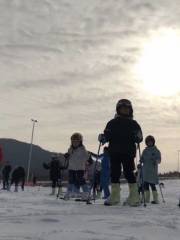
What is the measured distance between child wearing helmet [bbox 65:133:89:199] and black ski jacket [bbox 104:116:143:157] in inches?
136

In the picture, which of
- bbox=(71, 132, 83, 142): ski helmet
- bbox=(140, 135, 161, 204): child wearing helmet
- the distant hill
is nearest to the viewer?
bbox=(140, 135, 161, 204): child wearing helmet

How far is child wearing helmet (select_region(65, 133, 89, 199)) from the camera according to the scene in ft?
40.9

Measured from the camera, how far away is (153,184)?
1243 centimetres

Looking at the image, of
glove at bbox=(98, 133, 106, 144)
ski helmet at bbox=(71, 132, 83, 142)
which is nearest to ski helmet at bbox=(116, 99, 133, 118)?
glove at bbox=(98, 133, 106, 144)

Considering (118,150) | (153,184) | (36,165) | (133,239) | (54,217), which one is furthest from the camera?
(36,165)

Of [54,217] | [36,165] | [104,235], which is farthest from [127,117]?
[36,165]

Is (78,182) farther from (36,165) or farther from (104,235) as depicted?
(36,165)

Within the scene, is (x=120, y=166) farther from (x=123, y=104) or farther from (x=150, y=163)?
(x=150, y=163)

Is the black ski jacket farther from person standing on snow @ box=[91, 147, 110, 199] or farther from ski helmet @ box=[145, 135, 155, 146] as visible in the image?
person standing on snow @ box=[91, 147, 110, 199]

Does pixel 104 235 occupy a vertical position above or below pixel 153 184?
below

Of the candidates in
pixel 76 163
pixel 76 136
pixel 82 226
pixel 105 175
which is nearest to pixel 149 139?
pixel 76 136

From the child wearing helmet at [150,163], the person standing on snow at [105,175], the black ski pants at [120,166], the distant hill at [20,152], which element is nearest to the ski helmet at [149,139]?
the child wearing helmet at [150,163]

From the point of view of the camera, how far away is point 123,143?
8914 millimetres

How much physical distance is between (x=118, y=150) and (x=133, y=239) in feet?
14.7
